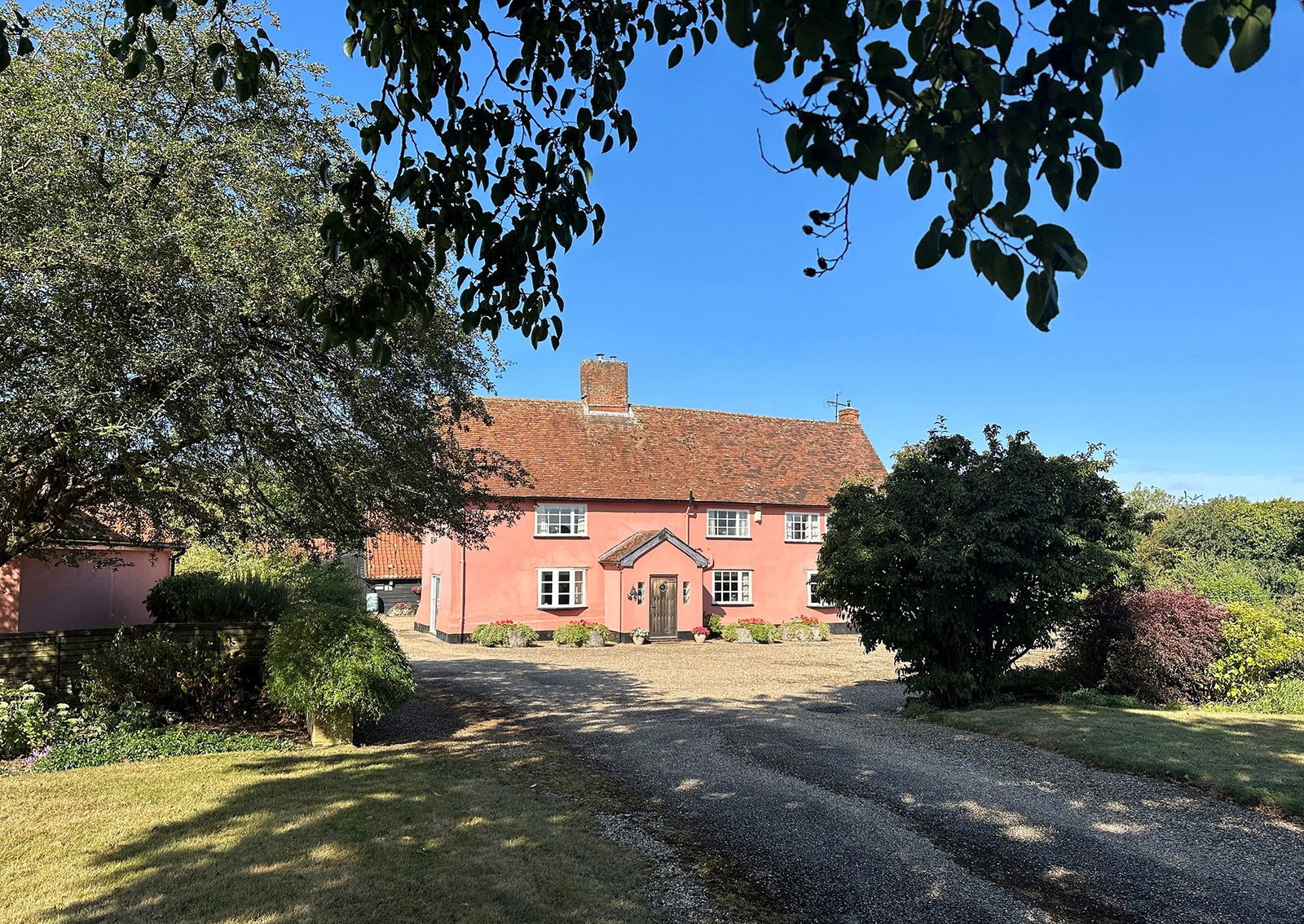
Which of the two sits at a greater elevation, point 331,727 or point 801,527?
point 801,527

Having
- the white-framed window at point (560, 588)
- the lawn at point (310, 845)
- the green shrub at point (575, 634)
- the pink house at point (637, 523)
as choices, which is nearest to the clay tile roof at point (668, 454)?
the pink house at point (637, 523)

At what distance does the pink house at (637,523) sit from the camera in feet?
99.3

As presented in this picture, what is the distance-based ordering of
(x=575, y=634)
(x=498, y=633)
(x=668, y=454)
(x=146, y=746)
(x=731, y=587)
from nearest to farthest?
(x=146, y=746), (x=575, y=634), (x=498, y=633), (x=731, y=587), (x=668, y=454)

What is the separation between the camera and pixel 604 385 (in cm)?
3478

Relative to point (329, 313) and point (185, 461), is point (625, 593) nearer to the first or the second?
point (185, 461)

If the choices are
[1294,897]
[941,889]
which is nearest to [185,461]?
[941,889]

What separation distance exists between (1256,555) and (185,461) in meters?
24.2

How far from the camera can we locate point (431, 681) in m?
19.0

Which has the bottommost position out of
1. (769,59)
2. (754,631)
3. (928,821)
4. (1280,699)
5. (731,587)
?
(928,821)

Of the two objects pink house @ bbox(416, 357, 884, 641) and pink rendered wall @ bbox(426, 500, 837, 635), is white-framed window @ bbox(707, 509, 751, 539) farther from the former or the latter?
pink rendered wall @ bbox(426, 500, 837, 635)

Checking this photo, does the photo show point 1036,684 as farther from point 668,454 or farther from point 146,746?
point 668,454

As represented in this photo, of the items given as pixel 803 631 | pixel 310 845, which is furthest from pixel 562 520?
pixel 310 845

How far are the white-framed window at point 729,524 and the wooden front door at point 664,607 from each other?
2.97 meters

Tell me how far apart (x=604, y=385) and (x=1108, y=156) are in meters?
32.5
